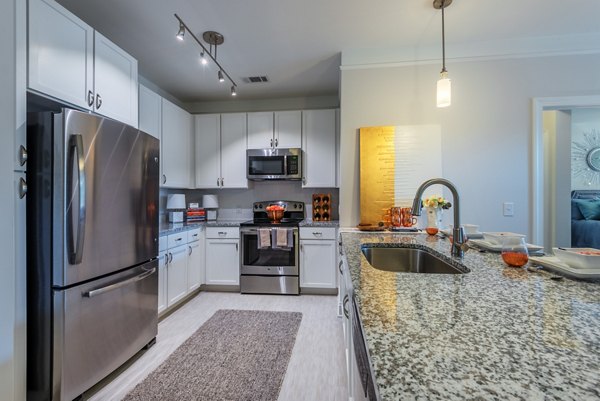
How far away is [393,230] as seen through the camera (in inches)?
88.0

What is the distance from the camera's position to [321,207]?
11.5 ft

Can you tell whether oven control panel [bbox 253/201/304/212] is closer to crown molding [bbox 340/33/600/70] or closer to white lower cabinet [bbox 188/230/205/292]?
white lower cabinet [bbox 188/230/205/292]

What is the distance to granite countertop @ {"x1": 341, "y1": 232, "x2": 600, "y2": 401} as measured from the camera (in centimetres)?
38

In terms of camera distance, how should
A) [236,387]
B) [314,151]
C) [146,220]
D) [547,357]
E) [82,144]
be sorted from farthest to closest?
1. [314,151]
2. [146,220]
3. [236,387]
4. [82,144]
5. [547,357]

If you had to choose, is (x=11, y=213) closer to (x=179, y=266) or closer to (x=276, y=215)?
(x=179, y=266)

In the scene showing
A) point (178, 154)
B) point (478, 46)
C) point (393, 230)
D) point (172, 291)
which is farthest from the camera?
point (178, 154)

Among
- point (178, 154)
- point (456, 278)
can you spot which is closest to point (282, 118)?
point (178, 154)

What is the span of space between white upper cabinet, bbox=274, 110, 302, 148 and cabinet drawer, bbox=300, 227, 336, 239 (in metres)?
1.13

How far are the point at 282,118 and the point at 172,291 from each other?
2.44 meters

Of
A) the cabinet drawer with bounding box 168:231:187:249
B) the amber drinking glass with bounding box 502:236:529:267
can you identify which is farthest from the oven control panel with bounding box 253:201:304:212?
the amber drinking glass with bounding box 502:236:529:267

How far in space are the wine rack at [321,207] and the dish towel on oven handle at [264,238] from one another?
0.68 meters

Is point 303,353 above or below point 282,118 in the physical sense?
below

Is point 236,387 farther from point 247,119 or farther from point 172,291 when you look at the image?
point 247,119

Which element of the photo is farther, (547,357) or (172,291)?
(172,291)
